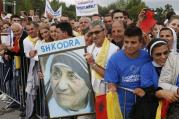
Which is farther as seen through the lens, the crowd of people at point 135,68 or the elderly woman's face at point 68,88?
the elderly woman's face at point 68,88

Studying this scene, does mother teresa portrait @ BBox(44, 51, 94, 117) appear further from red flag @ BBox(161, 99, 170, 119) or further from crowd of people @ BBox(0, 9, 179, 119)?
red flag @ BBox(161, 99, 170, 119)

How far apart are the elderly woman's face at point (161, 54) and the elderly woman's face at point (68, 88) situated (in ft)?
4.78

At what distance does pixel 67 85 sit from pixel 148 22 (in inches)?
105

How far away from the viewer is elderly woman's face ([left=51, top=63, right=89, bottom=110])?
19.1ft

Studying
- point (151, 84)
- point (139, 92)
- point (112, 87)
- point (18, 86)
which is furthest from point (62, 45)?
point (18, 86)

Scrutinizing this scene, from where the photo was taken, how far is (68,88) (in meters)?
5.86

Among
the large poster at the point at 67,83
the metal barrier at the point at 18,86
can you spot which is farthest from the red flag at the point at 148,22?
the large poster at the point at 67,83

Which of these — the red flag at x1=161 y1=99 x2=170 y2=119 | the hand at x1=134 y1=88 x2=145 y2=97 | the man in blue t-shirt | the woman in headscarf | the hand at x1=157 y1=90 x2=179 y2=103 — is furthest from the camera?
the man in blue t-shirt

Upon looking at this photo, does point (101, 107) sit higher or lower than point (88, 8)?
lower

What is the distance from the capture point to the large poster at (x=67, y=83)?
229 inches

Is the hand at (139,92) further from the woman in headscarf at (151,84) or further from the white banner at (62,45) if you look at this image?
the white banner at (62,45)

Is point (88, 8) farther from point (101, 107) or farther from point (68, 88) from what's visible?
point (101, 107)

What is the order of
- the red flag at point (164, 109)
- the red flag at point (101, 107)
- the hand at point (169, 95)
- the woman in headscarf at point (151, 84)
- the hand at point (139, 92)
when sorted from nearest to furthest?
the hand at point (169, 95) < the red flag at point (164, 109) < the woman in headscarf at point (151, 84) < the hand at point (139, 92) < the red flag at point (101, 107)

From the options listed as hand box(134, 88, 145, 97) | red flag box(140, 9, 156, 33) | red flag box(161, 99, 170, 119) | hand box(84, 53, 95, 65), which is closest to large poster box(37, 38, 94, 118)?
hand box(84, 53, 95, 65)
